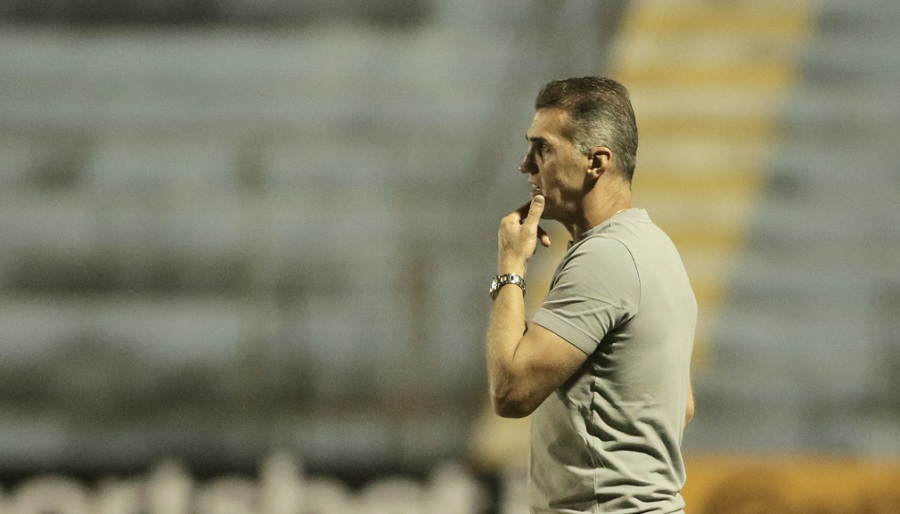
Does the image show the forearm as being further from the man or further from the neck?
the neck

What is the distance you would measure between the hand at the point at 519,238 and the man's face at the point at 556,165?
Answer: 3 centimetres

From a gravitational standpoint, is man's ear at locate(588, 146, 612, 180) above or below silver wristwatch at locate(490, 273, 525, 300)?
above

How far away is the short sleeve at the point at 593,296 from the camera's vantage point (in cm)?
150

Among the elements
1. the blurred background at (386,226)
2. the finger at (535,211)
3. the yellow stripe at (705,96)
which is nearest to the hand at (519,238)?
the finger at (535,211)

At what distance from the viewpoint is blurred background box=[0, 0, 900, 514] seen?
126 inches

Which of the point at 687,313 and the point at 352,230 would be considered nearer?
the point at 687,313

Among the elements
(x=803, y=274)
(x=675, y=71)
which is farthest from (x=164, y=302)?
(x=803, y=274)

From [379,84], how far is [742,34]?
3.65 ft

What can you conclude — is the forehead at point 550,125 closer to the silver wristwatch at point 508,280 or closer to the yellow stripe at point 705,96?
the silver wristwatch at point 508,280

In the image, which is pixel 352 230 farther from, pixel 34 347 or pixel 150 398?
pixel 34 347

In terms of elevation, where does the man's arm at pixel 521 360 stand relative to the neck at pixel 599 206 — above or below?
below

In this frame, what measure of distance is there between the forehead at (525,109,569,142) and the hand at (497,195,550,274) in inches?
3.6

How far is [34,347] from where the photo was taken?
325 cm

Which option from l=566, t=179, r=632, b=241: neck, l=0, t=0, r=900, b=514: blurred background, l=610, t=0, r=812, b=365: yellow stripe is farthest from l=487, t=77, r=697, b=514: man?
l=610, t=0, r=812, b=365: yellow stripe
